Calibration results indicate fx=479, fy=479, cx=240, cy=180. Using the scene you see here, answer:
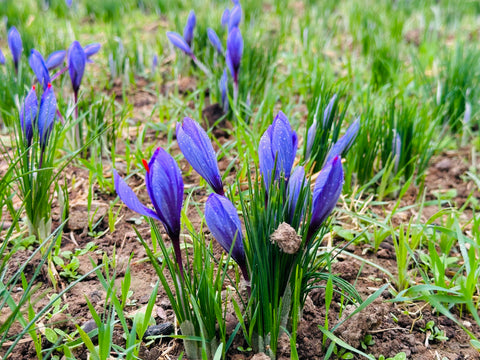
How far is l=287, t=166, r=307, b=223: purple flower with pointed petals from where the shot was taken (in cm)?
118

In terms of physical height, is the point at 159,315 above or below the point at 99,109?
below

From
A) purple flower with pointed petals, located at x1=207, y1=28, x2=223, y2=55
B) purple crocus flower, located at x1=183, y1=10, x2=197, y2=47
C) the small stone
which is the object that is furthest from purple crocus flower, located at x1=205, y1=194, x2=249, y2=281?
purple crocus flower, located at x1=183, y1=10, x2=197, y2=47

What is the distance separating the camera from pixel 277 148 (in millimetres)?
1222

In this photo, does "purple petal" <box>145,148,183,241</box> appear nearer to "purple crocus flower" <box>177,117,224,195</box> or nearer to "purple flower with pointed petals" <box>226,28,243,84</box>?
"purple crocus flower" <box>177,117,224,195</box>

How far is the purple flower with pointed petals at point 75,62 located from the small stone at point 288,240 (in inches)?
56.3

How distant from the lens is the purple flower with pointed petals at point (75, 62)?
6.95ft

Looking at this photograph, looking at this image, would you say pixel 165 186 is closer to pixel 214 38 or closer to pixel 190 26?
pixel 214 38

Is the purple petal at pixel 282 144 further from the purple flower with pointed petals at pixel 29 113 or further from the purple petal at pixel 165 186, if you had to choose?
the purple flower with pointed petals at pixel 29 113

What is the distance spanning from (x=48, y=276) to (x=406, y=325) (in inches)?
46.4

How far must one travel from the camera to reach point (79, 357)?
1.32 metres

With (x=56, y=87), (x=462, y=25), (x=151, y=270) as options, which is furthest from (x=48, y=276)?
(x=462, y=25)

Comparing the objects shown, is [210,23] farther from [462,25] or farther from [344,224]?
[462,25]

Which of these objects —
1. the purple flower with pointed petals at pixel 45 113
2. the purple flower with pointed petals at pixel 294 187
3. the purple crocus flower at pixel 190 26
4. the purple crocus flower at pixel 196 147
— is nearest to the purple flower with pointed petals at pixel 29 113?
the purple flower with pointed petals at pixel 45 113

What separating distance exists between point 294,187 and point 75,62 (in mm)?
1387
